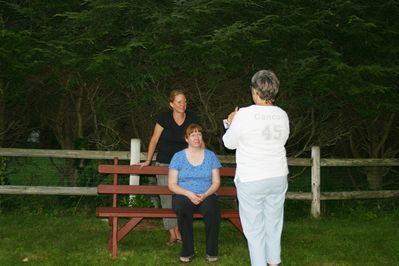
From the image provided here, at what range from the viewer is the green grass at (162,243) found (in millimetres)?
5703

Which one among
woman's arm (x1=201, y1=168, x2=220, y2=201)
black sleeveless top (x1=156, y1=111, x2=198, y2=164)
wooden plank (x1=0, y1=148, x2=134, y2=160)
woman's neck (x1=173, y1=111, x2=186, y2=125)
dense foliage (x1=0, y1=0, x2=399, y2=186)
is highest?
dense foliage (x1=0, y1=0, x2=399, y2=186)

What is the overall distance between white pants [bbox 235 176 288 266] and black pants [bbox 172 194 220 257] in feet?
3.98

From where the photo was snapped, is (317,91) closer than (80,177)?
Yes

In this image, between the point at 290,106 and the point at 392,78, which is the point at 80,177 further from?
the point at 392,78

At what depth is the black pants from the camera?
18.3ft

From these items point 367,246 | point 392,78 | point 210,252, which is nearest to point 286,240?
point 367,246

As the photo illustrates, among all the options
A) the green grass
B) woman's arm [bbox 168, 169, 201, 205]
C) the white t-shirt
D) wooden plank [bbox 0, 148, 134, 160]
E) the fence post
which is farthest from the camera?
the fence post

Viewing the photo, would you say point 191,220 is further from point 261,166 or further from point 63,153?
point 63,153

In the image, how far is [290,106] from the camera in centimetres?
905

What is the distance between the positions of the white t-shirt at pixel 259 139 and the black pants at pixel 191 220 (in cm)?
134

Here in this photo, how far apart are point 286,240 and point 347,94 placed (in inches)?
108

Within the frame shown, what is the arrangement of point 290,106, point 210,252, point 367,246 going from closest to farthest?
point 210,252 → point 367,246 → point 290,106

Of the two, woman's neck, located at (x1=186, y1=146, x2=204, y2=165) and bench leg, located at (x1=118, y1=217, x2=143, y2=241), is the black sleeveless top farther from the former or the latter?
bench leg, located at (x1=118, y1=217, x2=143, y2=241)

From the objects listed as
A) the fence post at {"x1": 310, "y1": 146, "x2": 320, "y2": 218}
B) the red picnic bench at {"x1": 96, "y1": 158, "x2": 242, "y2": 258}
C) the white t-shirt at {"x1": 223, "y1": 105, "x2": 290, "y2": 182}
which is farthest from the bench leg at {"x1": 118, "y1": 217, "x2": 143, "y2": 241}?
the fence post at {"x1": 310, "y1": 146, "x2": 320, "y2": 218}
